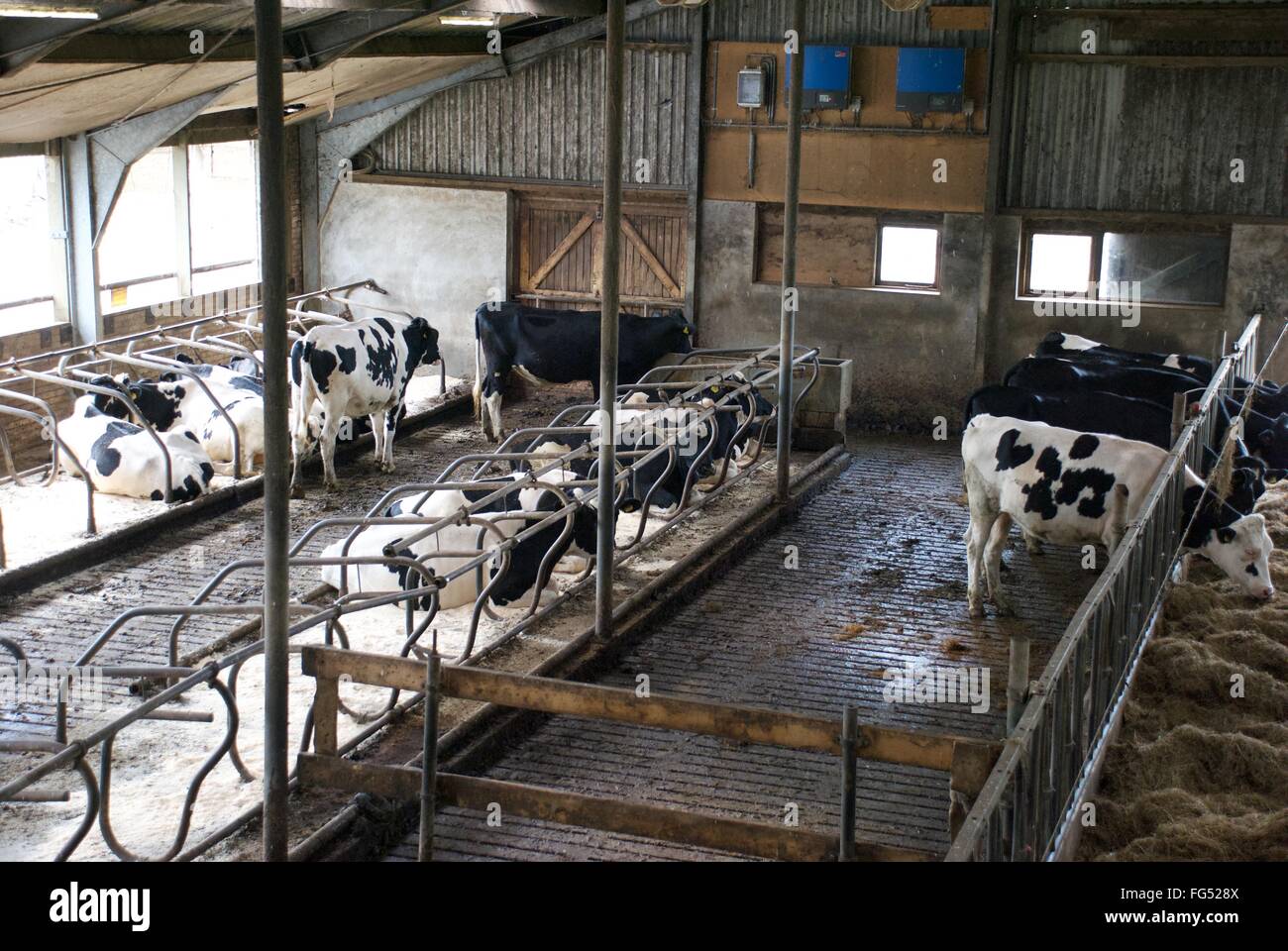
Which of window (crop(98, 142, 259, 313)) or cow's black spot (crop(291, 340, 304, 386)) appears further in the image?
window (crop(98, 142, 259, 313))

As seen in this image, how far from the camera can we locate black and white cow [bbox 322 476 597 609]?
9.92m

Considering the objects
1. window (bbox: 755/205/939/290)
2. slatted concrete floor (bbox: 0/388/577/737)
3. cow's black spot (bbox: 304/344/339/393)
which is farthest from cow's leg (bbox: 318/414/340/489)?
window (bbox: 755/205/939/290)

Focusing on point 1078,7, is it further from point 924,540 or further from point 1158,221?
point 924,540

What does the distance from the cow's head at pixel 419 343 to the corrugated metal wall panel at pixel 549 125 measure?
Answer: 3.18 metres

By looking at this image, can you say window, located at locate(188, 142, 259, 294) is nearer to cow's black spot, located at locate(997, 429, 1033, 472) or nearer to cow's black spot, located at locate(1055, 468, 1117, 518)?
cow's black spot, located at locate(997, 429, 1033, 472)

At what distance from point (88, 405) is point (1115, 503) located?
888 centimetres

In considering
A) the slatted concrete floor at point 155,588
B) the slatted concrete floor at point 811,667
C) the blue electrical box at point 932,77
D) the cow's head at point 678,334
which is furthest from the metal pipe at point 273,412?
the blue electrical box at point 932,77

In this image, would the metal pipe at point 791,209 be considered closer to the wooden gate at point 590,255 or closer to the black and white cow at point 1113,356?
the black and white cow at point 1113,356

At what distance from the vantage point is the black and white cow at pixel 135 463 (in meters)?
12.6

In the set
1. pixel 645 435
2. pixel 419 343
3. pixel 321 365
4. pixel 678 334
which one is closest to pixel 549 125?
pixel 678 334

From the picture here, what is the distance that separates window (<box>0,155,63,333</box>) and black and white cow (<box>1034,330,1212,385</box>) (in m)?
9.93

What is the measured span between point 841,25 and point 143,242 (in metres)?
8.08

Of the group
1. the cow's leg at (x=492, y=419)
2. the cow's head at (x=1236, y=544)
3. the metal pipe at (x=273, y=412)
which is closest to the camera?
the metal pipe at (x=273, y=412)
